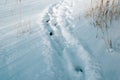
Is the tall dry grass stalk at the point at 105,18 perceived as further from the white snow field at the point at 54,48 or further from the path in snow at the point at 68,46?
the path in snow at the point at 68,46

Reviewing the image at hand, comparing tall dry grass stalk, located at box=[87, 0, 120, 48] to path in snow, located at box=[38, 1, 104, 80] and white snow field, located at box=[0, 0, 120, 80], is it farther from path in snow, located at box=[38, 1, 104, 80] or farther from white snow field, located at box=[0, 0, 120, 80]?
path in snow, located at box=[38, 1, 104, 80]

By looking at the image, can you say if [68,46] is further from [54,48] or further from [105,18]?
[105,18]

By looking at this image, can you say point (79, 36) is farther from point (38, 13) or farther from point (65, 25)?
point (38, 13)

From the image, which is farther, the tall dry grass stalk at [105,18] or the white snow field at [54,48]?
the tall dry grass stalk at [105,18]

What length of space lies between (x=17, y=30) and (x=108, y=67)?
3.92ft

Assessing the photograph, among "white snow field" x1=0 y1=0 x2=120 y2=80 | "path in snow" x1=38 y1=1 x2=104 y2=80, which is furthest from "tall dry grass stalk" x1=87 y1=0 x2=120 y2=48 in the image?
"path in snow" x1=38 y1=1 x2=104 y2=80

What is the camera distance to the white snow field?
167 cm

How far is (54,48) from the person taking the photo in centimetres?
204

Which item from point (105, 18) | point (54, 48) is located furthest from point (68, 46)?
point (105, 18)

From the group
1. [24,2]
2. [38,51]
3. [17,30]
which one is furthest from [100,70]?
[24,2]

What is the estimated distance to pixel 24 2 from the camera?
3.56 metres

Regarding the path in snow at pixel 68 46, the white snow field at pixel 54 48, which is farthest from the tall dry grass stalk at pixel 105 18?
the path in snow at pixel 68 46

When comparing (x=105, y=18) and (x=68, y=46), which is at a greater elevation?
(x=105, y=18)

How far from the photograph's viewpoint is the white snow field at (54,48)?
167cm
